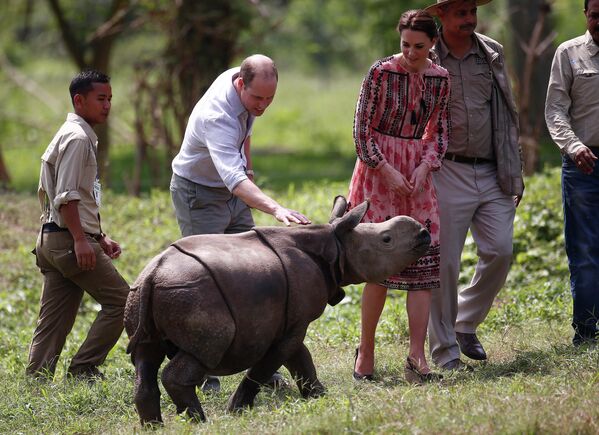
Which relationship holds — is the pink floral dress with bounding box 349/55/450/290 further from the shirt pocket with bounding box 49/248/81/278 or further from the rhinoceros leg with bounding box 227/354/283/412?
the shirt pocket with bounding box 49/248/81/278

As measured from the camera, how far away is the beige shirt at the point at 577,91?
698cm

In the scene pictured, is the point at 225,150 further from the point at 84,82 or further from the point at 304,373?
the point at 304,373

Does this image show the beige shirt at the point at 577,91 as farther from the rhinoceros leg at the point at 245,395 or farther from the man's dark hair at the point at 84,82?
the man's dark hair at the point at 84,82

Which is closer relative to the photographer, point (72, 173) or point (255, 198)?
point (255, 198)

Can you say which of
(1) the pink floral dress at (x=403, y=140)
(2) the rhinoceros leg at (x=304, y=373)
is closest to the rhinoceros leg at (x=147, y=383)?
(2) the rhinoceros leg at (x=304, y=373)

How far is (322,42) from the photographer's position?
31.9m

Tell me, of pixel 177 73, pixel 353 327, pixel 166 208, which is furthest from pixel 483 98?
pixel 177 73

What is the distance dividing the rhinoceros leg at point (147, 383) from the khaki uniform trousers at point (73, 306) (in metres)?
1.40

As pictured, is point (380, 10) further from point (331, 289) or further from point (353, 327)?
point (331, 289)

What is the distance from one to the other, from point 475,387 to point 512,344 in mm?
1576

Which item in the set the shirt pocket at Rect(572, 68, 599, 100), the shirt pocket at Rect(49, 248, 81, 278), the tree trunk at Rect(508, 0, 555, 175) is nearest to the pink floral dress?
the shirt pocket at Rect(572, 68, 599, 100)

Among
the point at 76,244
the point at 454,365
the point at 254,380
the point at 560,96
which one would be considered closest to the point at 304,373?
the point at 254,380

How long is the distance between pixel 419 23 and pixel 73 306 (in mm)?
2930

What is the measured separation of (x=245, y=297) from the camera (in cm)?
542
